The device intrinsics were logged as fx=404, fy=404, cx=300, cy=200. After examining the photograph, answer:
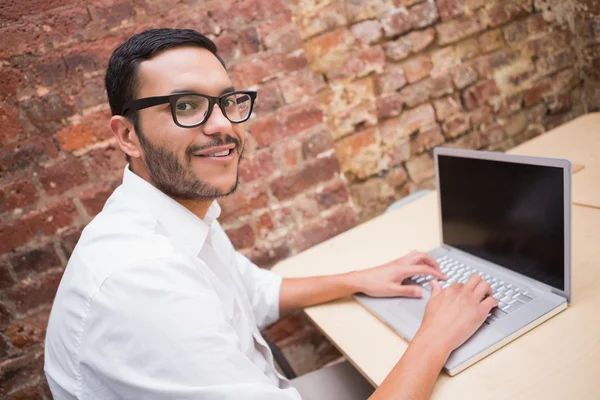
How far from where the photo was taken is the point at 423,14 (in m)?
1.67

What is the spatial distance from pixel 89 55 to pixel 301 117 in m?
0.71

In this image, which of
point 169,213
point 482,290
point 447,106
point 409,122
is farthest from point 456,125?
point 169,213

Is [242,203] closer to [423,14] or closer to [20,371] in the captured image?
[20,371]

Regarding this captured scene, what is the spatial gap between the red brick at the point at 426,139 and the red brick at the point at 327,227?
433 mm

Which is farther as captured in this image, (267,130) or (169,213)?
(267,130)

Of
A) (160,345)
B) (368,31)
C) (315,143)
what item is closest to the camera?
(160,345)

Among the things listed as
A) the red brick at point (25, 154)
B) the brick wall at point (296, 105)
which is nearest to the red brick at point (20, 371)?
the brick wall at point (296, 105)

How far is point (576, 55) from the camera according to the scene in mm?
1916

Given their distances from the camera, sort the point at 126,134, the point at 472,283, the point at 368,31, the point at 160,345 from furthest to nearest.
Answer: the point at 368,31 < the point at 126,134 < the point at 472,283 < the point at 160,345

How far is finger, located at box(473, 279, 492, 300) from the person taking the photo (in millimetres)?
851

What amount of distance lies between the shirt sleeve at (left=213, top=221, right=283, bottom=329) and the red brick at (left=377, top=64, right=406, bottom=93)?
909 millimetres

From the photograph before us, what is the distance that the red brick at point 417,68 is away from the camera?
5.55 ft

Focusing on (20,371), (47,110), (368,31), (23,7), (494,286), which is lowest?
(20,371)

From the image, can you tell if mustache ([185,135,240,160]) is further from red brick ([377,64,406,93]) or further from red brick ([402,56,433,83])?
red brick ([402,56,433,83])
